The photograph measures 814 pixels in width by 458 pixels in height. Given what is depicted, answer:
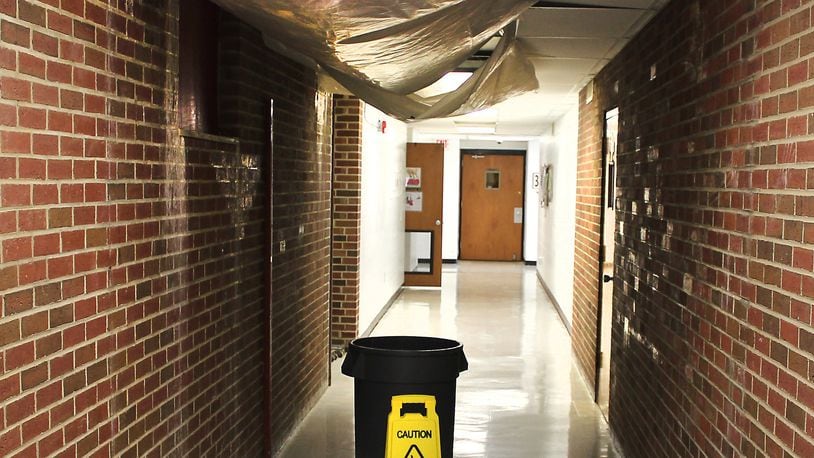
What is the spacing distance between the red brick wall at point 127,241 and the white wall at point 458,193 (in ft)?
41.5

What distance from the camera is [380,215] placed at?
9.98 meters

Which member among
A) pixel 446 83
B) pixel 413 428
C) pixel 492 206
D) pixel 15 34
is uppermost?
pixel 446 83

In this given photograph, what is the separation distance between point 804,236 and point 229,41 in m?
2.90

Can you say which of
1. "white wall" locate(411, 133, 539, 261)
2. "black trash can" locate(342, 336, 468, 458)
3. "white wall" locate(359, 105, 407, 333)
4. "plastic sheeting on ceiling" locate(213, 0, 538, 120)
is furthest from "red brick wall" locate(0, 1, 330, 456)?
"white wall" locate(411, 133, 539, 261)

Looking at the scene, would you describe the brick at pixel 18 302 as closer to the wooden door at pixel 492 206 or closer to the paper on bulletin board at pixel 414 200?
the paper on bulletin board at pixel 414 200

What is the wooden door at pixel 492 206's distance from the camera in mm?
18062

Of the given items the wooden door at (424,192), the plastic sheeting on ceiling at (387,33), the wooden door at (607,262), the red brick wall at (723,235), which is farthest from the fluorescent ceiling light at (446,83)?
the wooden door at (424,192)

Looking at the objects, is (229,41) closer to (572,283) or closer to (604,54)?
(604,54)

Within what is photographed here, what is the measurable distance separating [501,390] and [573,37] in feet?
9.67

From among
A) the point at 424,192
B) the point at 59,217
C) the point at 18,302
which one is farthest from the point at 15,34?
the point at 424,192

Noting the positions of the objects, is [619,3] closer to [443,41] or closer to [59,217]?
[443,41]

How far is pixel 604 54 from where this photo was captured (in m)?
5.91

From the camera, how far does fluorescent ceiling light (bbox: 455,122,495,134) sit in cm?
1227

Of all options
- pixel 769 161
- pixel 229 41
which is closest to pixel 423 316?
pixel 229 41
